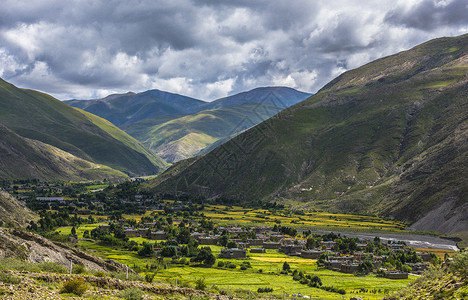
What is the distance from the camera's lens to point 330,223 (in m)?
156

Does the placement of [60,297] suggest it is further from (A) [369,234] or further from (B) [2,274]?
(A) [369,234]

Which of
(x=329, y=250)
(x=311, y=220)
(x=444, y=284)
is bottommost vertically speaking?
(x=329, y=250)

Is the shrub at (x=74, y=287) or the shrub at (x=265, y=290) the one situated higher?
the shrub at (x=74, y=287)

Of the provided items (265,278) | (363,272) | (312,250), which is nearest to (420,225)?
(312,250)

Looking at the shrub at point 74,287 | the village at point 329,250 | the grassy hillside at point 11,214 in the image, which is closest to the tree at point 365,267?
the village at point 329,250

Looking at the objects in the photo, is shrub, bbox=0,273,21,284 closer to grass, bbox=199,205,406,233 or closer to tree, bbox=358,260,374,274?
tree, bbox=358,260,374,274

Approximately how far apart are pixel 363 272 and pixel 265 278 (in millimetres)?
21694

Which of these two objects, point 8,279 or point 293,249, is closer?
point 8,279

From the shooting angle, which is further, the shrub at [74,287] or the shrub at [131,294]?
the shrub at [131,294]

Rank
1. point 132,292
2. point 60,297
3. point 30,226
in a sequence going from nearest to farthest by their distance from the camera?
point 60,297, point 132,292, point 30,226

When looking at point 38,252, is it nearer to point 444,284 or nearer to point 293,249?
point 444,284

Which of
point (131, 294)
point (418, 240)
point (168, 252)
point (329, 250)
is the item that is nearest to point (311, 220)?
point (418, 240)

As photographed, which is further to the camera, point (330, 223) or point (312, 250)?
point (330, 223)

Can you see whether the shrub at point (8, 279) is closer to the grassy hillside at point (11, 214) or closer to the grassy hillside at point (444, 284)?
the grassy hillside at point (444, 284)
